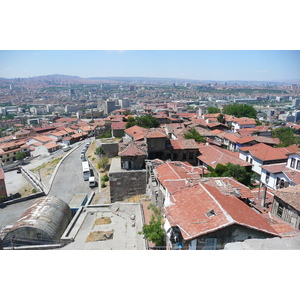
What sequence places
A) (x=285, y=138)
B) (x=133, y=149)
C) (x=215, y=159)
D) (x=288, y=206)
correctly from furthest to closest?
(x=285, y=138) → (x=215, y=159) → (x=133, y=149) → (x=288, y=206)

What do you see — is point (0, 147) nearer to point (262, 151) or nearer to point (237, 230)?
point (262, 151)

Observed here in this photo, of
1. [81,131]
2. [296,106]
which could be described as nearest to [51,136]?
[81,131]

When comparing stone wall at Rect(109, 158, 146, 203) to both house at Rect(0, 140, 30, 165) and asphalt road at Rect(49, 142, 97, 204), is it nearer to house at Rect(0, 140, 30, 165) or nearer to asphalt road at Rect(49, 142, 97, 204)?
asphalt road at Rect(49, 142, 97, 204)

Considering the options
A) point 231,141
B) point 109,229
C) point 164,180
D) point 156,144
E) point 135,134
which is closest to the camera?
point 109,229

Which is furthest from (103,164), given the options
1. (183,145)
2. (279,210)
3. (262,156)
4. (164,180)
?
(279,210)

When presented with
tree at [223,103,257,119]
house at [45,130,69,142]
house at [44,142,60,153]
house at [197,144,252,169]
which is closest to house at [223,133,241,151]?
house at [197,144,252,169]

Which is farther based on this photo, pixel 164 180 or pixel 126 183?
pixel 126 183

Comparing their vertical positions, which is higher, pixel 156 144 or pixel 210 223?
pixel 210 223

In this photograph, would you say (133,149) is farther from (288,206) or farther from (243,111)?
(243,111)
